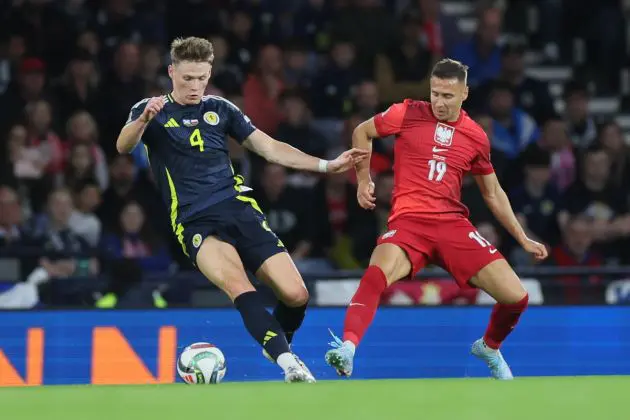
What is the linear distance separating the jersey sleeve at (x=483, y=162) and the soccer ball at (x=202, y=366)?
6.00 ft

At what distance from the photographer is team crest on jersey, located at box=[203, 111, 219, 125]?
8.07 metres

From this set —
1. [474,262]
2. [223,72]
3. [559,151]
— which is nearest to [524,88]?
[559,151]

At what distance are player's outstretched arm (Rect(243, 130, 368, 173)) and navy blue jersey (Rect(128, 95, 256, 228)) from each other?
19 cm

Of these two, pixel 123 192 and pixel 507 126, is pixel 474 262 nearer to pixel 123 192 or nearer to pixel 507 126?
pixel 123 192

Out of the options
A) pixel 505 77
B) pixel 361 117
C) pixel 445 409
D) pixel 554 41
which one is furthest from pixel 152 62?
pixel 445 409

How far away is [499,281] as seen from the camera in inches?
326

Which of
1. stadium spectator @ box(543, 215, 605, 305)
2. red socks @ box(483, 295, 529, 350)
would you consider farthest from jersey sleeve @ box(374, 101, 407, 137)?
stadium spectator @ box(543, 215, 605, 305)

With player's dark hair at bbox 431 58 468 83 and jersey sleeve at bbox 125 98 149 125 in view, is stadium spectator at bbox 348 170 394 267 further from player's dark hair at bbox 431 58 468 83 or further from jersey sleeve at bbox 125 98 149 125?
jersey sleeve at bbox 125 98 149 125

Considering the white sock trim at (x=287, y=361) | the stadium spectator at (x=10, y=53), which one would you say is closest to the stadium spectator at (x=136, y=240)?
the stadium spectator at (x=10, y=53)

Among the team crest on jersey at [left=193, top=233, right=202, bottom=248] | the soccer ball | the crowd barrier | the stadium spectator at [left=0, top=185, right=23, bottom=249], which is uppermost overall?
the team crest on jersey at [left=193, top=233, right=202, bottom=248]

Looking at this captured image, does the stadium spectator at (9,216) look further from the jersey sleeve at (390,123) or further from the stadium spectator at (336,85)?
the jersey sleeve at (390,123)

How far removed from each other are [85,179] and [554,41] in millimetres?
5286

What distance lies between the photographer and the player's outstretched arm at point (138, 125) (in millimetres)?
7492

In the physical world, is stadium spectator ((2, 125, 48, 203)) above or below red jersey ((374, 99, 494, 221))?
below
